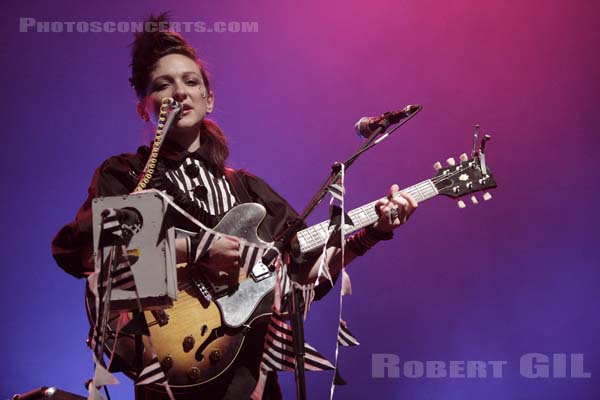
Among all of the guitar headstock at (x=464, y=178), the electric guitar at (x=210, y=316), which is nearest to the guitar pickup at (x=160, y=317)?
the electric guitar at (x=210, y=316)

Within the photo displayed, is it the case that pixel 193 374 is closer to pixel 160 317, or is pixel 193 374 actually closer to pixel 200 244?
pixel 160 317

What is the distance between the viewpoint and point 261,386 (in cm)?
221

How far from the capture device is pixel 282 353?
2.21 metres

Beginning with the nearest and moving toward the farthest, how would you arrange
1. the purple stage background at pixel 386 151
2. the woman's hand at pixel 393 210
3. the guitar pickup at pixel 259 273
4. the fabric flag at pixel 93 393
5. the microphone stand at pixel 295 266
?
1. the fabric flag at pixel 93 393
2. the microphone stand at pixel 295 266
3. the guitar pickup at pixel 259 273
4. the woman's hand at pixel 393 210
5. the purple stage background at pixel 386 151

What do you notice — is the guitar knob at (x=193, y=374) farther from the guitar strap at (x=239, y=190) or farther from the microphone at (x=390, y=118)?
the microphone at (x=390, y=118)

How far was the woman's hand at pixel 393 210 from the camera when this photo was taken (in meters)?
2.59

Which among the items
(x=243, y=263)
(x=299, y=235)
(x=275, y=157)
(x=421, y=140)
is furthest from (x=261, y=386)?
(x=421, y=140)

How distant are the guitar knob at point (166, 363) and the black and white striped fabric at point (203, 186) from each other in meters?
0.54

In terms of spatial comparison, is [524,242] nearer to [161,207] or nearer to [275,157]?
[275,157]

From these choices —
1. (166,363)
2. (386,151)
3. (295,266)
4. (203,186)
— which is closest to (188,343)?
(166,363)

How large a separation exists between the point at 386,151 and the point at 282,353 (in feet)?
5.73

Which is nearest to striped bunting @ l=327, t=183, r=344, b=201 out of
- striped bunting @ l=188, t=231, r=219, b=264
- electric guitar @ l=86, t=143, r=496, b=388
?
electric guitar @ l=86, t=143, r=496, b=388

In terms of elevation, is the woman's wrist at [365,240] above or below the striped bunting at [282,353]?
above

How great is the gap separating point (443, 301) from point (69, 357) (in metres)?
1.92
